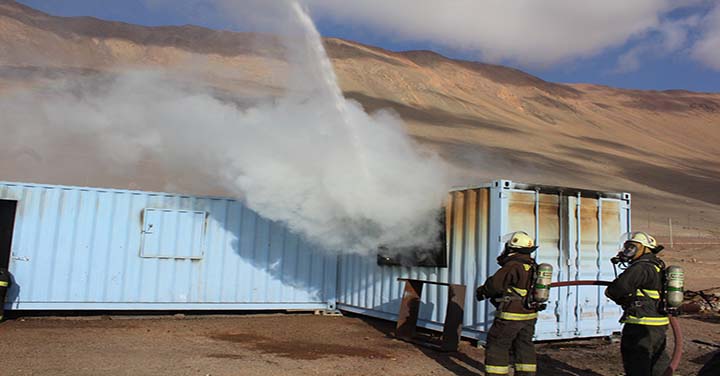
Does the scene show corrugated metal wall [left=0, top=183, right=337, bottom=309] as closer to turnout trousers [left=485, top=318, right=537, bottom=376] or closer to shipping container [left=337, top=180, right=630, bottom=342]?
shipping container [left=337, top=180, right=630, bottom=342]

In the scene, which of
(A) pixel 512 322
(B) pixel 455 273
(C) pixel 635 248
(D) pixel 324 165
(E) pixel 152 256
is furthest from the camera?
(E) pixel 152 256

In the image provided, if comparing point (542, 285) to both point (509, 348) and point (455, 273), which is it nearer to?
point (509, 348)

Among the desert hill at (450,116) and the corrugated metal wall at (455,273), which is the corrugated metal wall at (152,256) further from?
the desert hill at (450,116)

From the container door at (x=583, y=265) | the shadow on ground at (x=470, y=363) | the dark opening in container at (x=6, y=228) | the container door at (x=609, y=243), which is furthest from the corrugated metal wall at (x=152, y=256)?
the container door at (x=609, y=243)

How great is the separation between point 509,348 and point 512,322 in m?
0.30

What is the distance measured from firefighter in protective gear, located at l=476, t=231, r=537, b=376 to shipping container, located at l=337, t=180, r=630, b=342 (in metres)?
2.17

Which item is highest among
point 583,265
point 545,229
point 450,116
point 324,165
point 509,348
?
point 450,116

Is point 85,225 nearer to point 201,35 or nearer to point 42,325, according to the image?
point 42,325

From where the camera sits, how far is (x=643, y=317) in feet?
18.4

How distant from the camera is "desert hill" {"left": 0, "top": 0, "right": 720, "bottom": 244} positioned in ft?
Answer: 120

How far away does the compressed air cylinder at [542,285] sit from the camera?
5964 mm

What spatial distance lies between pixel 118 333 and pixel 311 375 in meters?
3.97

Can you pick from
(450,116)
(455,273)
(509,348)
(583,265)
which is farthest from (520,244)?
(450,116)

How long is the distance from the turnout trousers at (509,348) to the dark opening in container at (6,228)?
28.2ft
